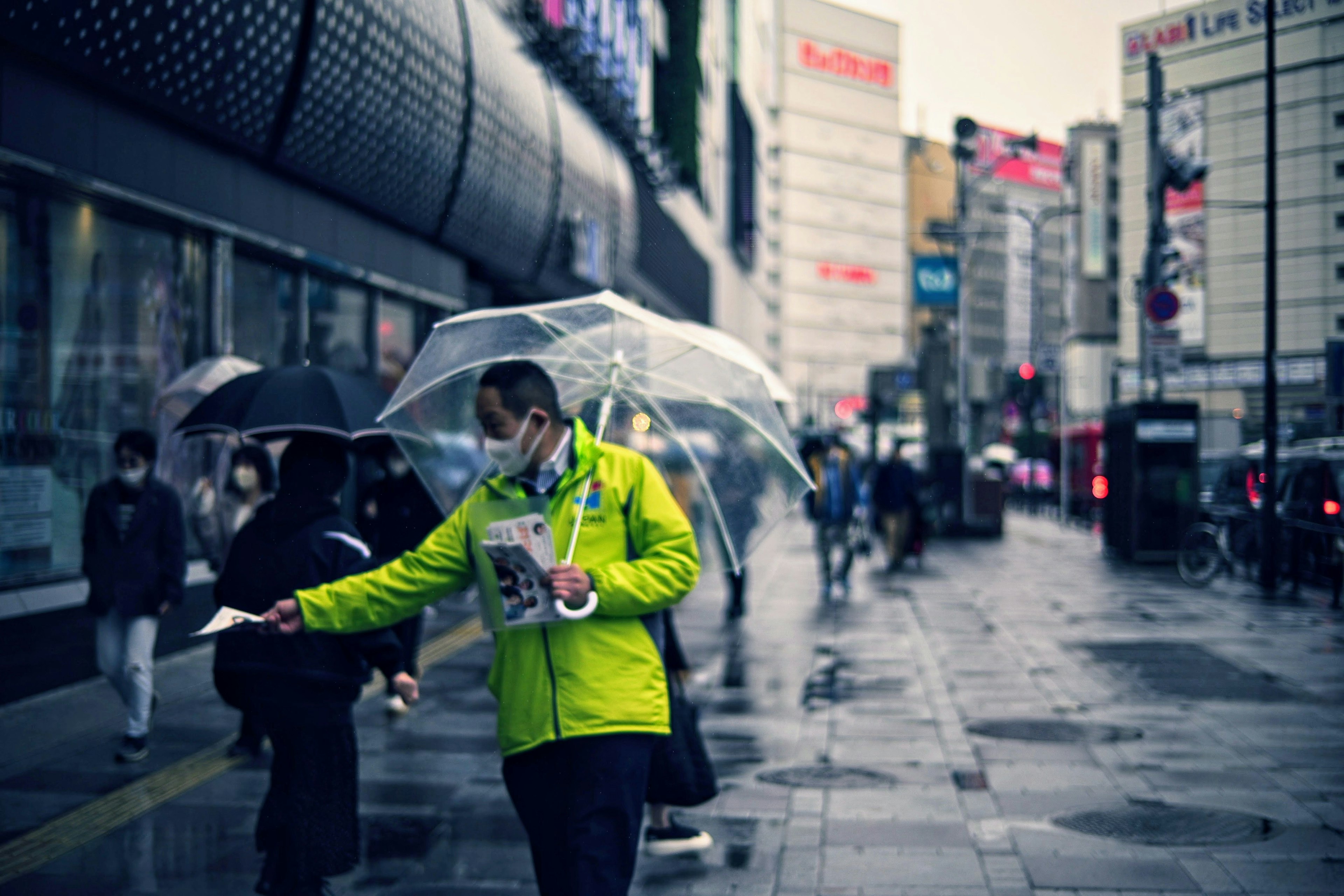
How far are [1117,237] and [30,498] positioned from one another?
95.8m

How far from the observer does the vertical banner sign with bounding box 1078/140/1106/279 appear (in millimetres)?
92562

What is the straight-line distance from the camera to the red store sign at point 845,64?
123688 millimetres

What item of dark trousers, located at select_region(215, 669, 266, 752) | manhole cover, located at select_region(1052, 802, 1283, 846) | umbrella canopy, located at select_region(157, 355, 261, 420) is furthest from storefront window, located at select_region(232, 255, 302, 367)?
manhole cover, located at select_region(1052, 802, 1283, 846)

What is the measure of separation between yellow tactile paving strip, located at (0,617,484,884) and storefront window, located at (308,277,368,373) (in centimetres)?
663

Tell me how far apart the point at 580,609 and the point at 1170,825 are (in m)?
3.55

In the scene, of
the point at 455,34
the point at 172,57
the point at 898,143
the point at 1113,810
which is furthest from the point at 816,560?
the point at 898,143

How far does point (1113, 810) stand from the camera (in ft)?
20.5

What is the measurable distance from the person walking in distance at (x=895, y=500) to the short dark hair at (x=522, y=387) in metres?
15.4

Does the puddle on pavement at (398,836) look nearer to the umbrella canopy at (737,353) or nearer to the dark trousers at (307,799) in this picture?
the dark trousers at (307,799)

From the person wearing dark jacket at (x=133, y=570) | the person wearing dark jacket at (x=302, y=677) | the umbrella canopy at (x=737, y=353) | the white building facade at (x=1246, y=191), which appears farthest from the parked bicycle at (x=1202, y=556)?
the person wearing dark jacket at (x=302, y=677)

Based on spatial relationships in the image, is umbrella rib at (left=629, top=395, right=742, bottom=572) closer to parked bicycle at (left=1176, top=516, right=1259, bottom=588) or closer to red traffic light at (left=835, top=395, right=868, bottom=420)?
parked bicycle at (left=1176, top=516, right=1259, bottom=588)

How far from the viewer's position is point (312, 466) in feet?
15.0

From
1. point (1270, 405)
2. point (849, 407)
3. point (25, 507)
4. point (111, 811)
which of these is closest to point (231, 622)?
point (111, 811)

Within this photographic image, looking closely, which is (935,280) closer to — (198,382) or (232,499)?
(232,499)
